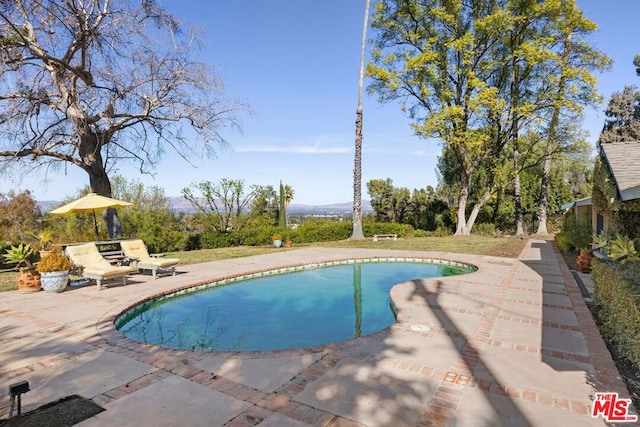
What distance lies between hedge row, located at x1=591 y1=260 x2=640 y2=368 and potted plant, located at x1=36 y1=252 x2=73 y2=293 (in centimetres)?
1132

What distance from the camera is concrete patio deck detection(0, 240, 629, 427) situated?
3406mm

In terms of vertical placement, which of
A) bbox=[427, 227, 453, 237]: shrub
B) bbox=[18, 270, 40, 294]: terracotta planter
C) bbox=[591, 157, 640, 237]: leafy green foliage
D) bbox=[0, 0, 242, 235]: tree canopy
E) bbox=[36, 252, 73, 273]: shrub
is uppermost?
bbox=[0, 0, 242, 235]: tree canopy

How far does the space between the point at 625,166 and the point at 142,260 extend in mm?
13474

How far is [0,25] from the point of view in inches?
438

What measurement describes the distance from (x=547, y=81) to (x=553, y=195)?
10225mm

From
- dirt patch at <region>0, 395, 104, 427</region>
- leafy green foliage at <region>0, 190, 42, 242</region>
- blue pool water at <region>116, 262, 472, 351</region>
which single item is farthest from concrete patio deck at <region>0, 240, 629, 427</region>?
leafy green foliage at <region>0, 190, 42, 242</region>

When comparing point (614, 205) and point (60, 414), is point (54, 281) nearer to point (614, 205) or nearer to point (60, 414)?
point (60, 414)

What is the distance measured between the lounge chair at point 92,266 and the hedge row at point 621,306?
1040cm

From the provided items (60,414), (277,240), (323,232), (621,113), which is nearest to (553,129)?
(323,232)

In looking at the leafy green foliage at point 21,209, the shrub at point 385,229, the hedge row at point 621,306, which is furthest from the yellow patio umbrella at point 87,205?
the leafy green foliage at point 21,209

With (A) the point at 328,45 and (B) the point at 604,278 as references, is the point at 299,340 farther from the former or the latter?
(A) the point at 328,45

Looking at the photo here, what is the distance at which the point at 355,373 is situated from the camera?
4.24 m

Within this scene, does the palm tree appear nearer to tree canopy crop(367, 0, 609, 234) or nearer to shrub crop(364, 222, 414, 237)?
tree canopy crop(367, 0, 609, 234)

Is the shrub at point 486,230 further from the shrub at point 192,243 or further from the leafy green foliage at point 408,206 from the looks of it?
the shrub at point 192,243
